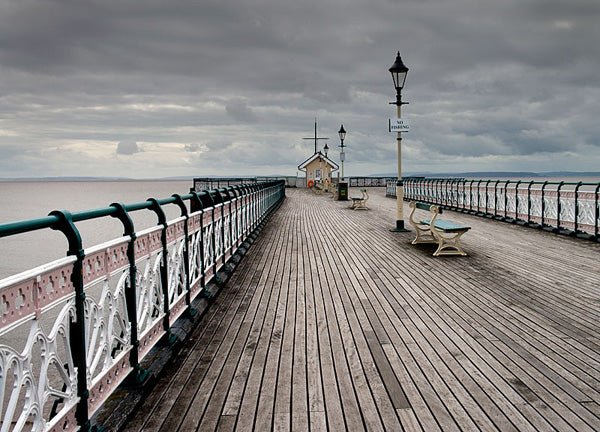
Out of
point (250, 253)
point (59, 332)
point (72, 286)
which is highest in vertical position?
point (72, 286)

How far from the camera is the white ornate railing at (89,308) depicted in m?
2.13

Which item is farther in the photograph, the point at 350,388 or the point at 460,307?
the point at 460,307

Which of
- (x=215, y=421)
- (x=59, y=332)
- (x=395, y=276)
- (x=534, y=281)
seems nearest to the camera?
(x=59, y=332)

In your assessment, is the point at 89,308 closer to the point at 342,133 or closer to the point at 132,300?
the point at 132,300

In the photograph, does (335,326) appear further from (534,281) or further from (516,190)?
(516,190)

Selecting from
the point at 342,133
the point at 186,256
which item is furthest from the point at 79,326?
the point at 342,133

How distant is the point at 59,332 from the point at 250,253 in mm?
7547

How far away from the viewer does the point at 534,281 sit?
23.1ft

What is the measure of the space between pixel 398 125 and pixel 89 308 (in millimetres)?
11044

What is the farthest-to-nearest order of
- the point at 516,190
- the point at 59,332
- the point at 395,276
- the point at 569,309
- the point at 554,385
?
the point at 516,190, the point at 395,276, the point at 569,309, the point at 554,385, the point at 59,332

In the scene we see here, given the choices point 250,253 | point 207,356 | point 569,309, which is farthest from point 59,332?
point 250,253

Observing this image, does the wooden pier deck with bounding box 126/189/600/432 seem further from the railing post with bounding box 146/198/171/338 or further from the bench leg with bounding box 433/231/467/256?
the bench leg with bounding box 433/231/467/256

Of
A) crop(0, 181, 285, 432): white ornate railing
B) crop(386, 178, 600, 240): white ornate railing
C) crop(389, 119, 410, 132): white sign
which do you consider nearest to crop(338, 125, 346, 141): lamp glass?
crop(386, 178, 600, 240): white ornate railing

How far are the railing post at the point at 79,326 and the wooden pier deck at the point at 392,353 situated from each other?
0.51 m
